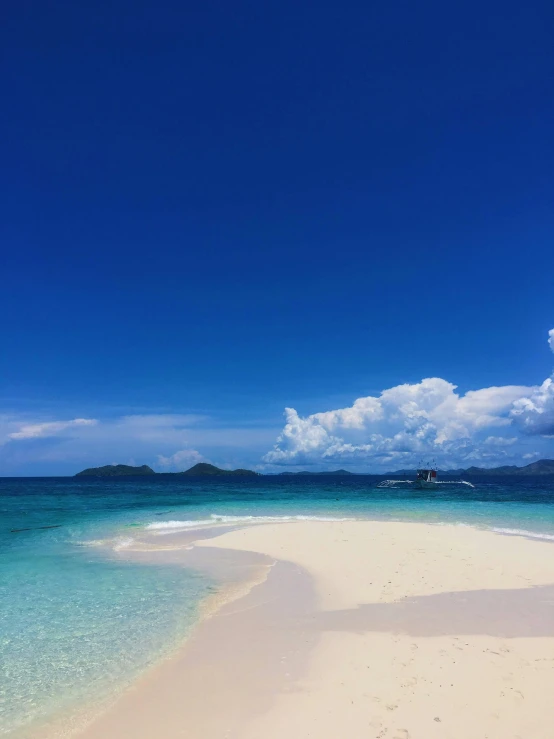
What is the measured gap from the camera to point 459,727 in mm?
6625

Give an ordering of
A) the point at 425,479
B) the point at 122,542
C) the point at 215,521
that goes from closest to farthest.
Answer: the point at 122,542 → the point at 215,521 → the point at 425,479

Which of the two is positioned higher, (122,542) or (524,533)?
(122,542)

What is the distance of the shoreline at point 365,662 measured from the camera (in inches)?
271

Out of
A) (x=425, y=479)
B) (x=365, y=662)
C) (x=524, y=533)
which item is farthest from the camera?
(x=425, y=479)

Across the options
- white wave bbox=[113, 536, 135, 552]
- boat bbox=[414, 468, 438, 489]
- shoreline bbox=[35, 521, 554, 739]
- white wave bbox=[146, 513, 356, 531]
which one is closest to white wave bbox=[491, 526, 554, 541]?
shoreline bbox=[35, 521, 554, 739]

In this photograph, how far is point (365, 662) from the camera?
879cm

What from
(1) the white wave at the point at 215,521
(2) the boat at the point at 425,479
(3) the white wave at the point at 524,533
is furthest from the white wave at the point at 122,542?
(2) the boat at the point at 425,479

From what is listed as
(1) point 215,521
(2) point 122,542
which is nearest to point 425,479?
(1) point 215,521

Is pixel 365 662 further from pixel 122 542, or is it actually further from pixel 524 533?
pixel 524 533

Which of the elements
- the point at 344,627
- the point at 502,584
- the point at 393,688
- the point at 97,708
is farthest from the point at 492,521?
the point at 97,708

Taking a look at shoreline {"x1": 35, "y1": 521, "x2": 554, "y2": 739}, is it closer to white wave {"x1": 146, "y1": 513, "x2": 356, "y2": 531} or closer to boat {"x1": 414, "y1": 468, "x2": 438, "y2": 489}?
white wave {"x1": 146, "y1": 513, "x2": 356, "y2": 531}

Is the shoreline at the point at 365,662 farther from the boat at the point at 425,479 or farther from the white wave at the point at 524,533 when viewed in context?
the boat at the point at 425,479

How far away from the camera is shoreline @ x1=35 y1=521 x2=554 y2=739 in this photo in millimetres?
6887

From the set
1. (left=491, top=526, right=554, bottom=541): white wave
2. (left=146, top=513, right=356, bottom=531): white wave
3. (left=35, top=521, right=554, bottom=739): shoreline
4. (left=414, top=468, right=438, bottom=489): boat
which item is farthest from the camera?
(left=414, top=468, right=438, bottom=489): boat
